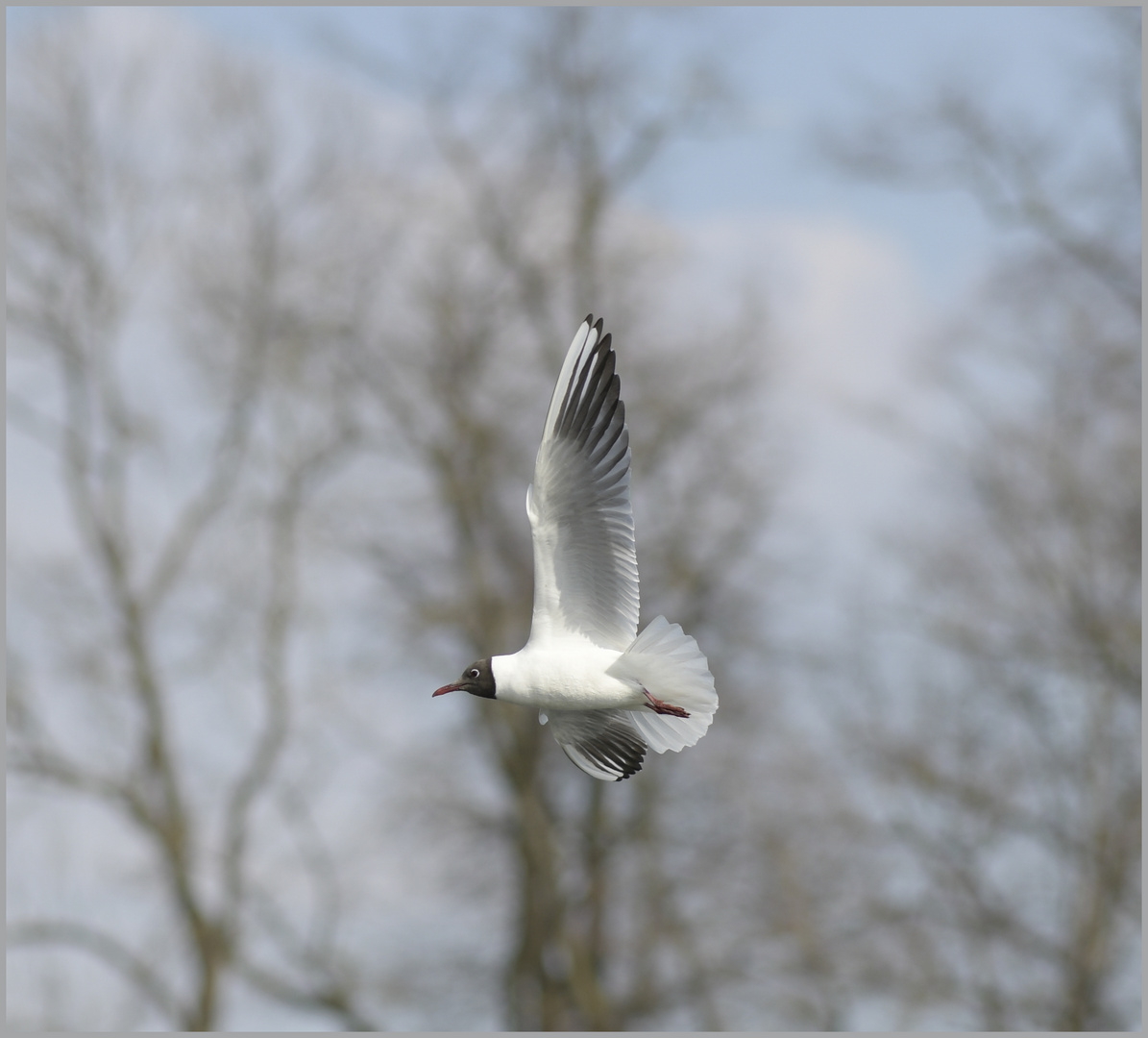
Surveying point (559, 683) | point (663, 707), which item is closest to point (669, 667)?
point (663, 707)

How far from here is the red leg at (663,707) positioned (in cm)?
399

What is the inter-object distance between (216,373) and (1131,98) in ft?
25.9

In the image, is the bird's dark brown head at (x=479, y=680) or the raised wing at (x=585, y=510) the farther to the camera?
the raised wing at (x=585, y=510)

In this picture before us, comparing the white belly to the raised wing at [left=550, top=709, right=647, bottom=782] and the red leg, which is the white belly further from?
the raised wing at [left=550, top=709, right=647, bottom=782]

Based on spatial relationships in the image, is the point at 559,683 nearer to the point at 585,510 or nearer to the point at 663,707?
the point at 663,707

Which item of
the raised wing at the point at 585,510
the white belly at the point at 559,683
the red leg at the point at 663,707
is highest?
the raised wing at the point at 585,510

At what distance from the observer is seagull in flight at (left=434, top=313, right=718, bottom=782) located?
4008mm

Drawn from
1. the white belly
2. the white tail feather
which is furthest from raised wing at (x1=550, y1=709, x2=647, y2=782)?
the white belly

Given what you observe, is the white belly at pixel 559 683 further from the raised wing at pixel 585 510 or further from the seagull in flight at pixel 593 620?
the raised wing at pixel 585 510

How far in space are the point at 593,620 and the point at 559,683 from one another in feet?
1.26

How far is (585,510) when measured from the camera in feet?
14.1

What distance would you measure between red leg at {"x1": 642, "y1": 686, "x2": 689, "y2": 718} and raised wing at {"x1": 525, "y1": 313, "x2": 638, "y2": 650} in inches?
11.1

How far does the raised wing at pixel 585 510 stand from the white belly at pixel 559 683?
0.17m

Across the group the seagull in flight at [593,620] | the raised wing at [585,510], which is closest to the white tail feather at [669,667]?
the seagull in flight at [593,620]
